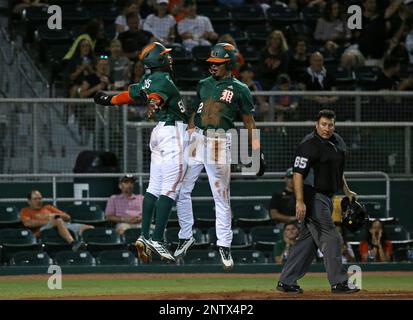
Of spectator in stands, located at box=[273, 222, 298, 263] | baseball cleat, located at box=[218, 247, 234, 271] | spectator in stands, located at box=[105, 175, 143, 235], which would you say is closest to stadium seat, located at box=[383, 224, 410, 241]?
spectator in stands, located at box=[273, 222, 298, 263]

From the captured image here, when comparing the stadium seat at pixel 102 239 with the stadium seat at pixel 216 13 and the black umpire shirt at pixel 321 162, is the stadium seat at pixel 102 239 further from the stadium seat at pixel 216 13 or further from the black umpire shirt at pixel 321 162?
the stadium seat at pixel 216 13

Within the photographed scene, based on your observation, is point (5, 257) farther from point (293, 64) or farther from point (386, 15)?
point (386, 15)

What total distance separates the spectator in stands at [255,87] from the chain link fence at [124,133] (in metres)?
0.14

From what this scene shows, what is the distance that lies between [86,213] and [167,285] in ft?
8.52

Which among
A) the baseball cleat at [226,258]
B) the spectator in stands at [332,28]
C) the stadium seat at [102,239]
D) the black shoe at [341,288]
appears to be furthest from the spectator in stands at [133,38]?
the black shoe at [341,288]

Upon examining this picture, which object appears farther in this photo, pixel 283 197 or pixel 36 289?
pixel 283 197

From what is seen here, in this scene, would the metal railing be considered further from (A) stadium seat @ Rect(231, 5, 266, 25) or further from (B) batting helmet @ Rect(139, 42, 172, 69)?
(B) batting helmet @ Rect(139, 42, 172, 69)

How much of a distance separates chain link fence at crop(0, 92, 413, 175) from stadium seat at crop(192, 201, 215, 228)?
900 millimetres

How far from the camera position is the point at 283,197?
15.8 metres

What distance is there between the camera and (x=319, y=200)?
11.6 metres

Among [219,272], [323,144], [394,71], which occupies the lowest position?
[219,272]

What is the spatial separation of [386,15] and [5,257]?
24.5 feet

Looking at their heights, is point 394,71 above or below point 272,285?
above
